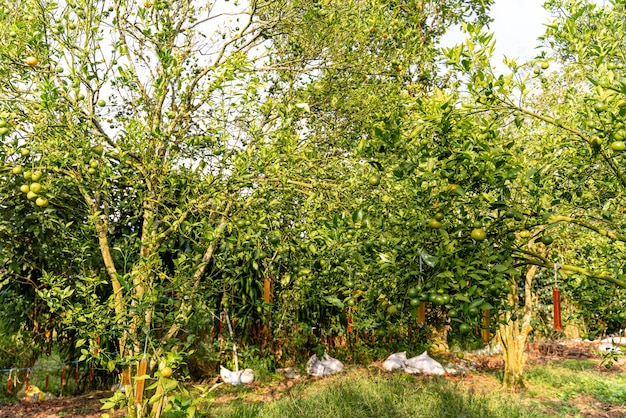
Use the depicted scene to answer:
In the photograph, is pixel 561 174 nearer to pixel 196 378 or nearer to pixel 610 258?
pixel 610 258

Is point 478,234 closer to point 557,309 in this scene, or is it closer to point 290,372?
point 557,309

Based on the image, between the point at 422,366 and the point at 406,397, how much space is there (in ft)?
10.6

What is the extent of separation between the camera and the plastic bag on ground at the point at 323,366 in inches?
377

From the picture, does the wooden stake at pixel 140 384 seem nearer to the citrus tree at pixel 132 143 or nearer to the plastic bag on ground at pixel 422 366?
the citrus tree at pixel 132 143

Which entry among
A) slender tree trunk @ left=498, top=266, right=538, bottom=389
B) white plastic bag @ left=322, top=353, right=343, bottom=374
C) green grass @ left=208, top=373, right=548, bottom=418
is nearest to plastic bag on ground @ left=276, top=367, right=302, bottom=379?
white plastic bag @ left=322, top=353, right=343, bottom=374

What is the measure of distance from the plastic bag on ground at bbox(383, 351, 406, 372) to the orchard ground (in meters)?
0.24

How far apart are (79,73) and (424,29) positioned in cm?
874

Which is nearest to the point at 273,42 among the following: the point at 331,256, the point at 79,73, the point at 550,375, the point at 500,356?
the point at 79,73

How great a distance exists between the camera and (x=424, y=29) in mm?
10859

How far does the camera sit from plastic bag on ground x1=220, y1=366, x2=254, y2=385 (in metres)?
8.74

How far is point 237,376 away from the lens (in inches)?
345

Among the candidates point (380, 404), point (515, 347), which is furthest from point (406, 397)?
point (515, 347)

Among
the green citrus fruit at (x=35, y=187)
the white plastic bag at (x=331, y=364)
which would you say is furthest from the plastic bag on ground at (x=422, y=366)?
the green citrus fruit at (x=35, y=187)

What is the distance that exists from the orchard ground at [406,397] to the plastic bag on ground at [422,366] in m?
0.39
